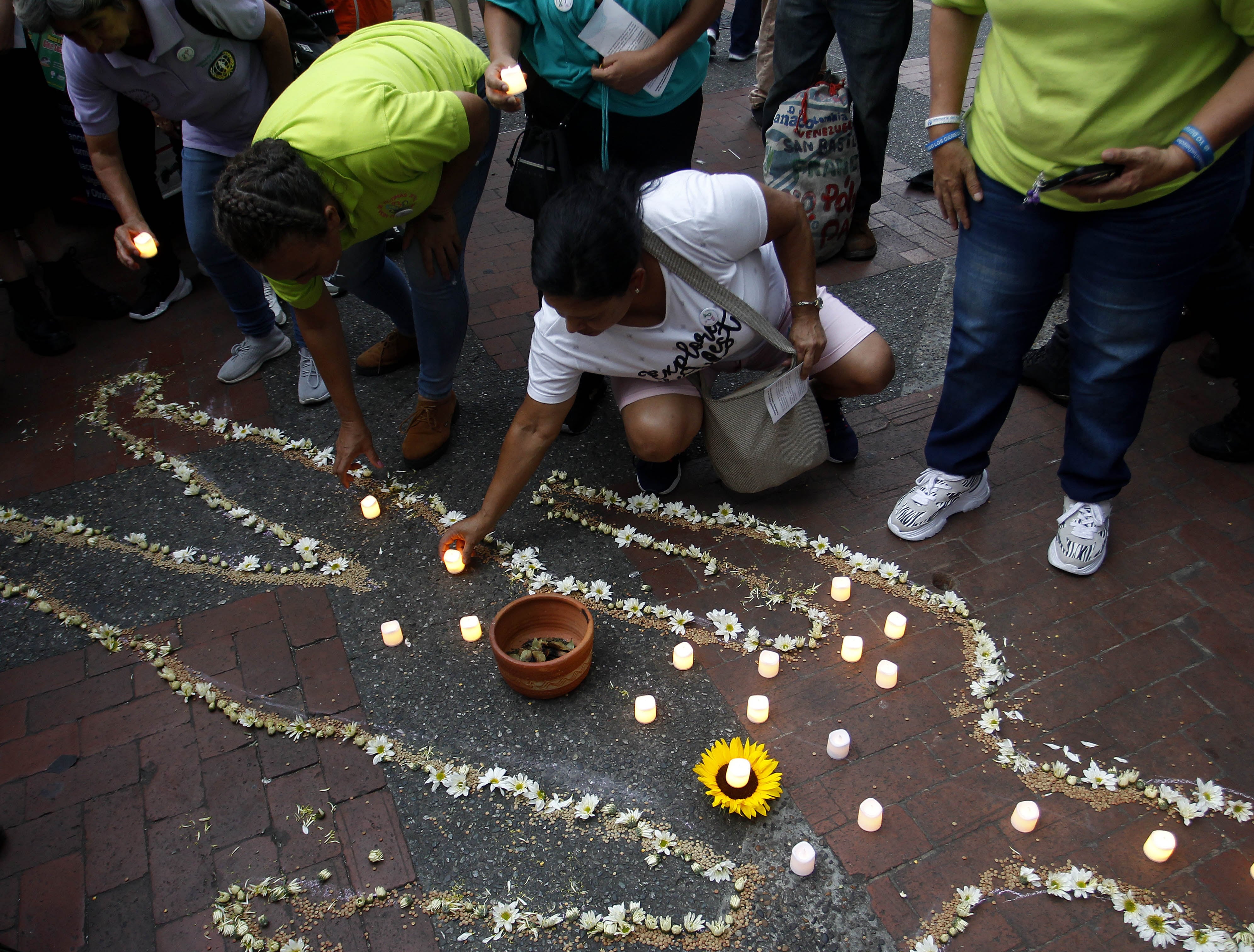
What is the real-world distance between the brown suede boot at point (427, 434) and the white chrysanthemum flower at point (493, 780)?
4.92 feet

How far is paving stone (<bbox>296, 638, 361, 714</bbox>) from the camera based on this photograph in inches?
107

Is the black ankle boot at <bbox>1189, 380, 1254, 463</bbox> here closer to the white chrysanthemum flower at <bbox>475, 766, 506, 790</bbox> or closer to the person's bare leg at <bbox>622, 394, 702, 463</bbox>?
the person's bare leg at <bbox>622, 394, 702, 463</bbox>

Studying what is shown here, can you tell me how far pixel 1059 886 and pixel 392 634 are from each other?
2009 mm

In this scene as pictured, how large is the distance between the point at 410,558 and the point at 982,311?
2110 mm

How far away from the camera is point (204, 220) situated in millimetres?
3627

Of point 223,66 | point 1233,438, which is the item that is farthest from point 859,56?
point 223,66

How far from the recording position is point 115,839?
238 centimetres

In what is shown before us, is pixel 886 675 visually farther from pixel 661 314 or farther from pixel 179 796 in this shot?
pixel 179 796

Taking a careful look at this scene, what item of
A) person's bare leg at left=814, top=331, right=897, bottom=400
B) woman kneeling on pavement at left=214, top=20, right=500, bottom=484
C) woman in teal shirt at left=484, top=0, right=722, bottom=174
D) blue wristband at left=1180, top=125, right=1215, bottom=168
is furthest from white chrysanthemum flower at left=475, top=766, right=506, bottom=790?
blue wristband at left=1180, top=125, right=1215, bottom=168

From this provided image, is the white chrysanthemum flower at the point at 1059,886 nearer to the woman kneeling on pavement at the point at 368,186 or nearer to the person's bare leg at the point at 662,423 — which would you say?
the person's bare leg at the point at 662,423

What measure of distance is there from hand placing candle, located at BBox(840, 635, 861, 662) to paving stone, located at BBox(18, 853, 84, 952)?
217cm

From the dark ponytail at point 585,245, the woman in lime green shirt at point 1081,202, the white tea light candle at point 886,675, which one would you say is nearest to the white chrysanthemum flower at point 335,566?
the dark ponytail at point 585,245

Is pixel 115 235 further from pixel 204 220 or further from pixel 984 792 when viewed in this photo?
pixel 984 792

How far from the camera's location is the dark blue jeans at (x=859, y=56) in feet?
13.5
